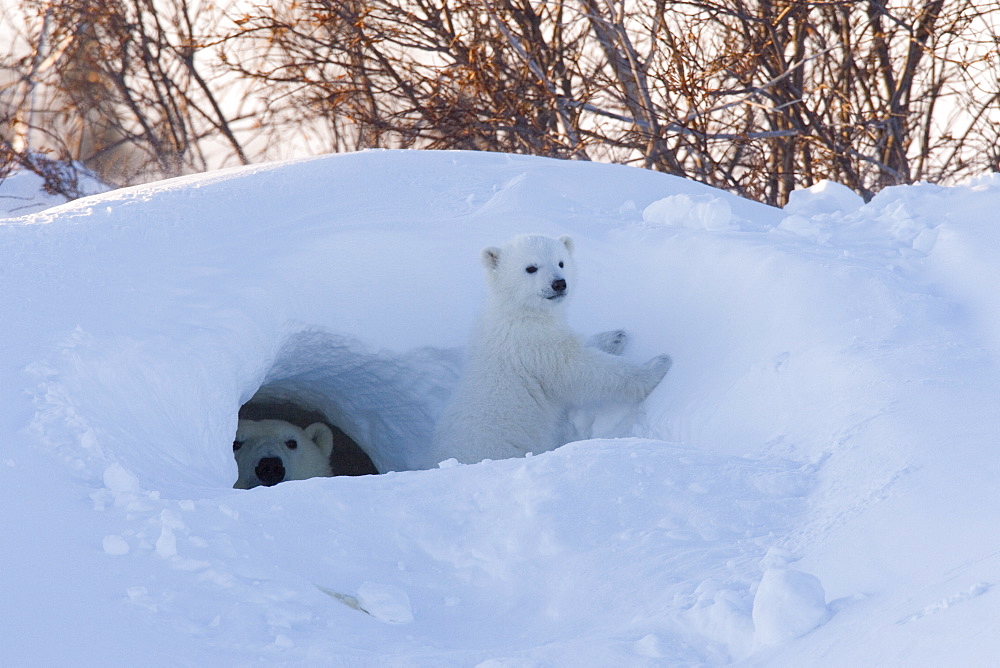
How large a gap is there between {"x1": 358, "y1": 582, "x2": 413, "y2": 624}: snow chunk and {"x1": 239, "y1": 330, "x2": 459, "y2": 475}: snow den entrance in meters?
2.15

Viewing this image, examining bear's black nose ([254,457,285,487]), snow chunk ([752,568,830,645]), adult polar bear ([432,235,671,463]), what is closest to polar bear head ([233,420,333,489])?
bear's black nose ([254,457,285,487])

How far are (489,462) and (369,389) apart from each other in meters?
2.18

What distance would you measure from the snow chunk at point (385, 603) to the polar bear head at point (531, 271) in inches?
86.4

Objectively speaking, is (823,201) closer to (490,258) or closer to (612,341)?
(612,341)

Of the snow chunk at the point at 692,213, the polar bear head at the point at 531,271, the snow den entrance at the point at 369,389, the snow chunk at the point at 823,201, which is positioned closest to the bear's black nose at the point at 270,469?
the snow den entrance at the point at 369,389

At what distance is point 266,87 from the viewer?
30.0 feet

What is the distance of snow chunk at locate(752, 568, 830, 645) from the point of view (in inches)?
74.8

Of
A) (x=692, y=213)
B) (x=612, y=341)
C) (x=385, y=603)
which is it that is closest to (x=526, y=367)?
(x=612, y=341)

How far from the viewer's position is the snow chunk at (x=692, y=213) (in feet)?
14.4

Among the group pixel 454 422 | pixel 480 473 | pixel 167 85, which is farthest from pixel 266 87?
pixel 480 473

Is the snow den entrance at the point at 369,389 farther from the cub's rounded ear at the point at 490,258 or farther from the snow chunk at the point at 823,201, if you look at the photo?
the snow chunk at the point at 823,201

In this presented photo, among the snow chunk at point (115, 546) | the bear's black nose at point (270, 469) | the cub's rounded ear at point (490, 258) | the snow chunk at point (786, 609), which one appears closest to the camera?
the snow chunk at point (786, 609)

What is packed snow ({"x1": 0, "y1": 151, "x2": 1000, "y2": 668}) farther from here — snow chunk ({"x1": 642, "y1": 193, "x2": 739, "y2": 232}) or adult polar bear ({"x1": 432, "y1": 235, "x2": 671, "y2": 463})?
adult polar bear ({"x1": 432, "y1": 235, "x2": 671, "y2": 463})

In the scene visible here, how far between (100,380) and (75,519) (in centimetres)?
85
